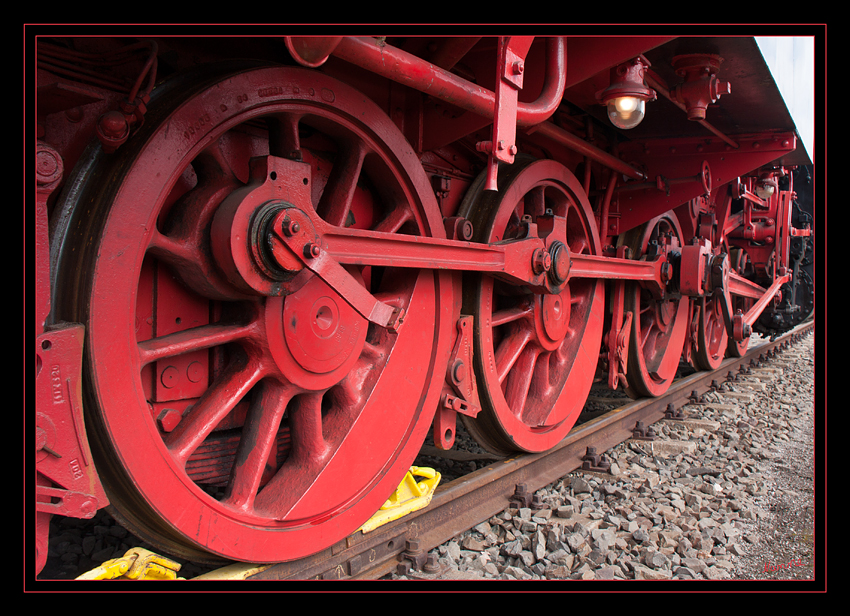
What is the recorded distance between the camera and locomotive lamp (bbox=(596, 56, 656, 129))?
9.06ft

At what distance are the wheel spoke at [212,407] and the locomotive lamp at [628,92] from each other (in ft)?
6.44

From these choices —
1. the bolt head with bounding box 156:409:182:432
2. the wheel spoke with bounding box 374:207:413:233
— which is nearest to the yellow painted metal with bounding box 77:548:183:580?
the bolt head with bounding box 156:409:182:432

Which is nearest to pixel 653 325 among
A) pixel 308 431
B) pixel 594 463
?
pixel 594 463

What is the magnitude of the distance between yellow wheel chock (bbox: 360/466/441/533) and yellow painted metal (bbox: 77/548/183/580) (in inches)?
27.4

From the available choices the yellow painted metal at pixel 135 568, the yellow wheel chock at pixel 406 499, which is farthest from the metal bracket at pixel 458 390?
→ the yellow painted metal at pixel 135 568

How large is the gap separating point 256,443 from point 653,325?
13.7 ft

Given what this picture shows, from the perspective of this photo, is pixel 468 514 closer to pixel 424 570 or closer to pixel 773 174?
pixel 424 570

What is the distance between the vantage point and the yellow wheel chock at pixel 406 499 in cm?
231

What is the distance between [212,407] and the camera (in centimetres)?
187

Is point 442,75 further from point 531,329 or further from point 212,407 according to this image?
point 531,329

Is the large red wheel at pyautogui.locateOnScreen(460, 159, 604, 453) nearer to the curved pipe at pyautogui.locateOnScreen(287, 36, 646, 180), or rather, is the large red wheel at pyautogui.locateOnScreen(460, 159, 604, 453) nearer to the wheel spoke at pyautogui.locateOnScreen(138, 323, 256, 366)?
the curved pipe at pyautogui.locateOnScreen(287, 36, 646, 180)

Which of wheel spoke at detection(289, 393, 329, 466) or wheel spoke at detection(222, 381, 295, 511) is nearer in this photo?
wheel spoke at detection(222, 381, 295, 511)

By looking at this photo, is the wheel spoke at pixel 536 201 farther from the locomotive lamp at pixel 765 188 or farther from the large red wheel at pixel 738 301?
the large red wheel at pixel 738 301
